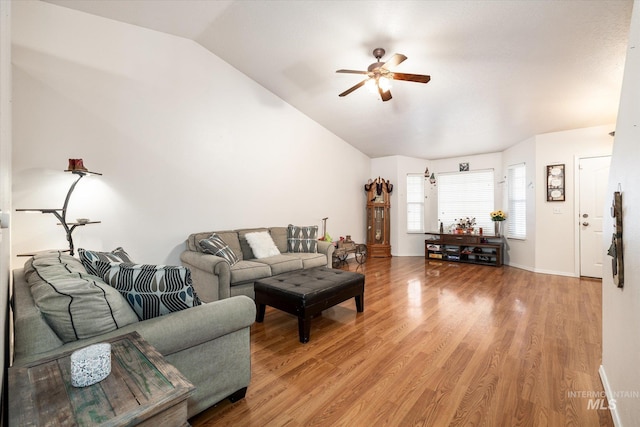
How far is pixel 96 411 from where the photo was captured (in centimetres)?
78

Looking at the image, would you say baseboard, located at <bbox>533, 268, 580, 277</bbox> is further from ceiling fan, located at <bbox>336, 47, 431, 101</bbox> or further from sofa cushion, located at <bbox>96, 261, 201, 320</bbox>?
sofa cushion, located at <bbox>96, 261, 201, 320</bbox>

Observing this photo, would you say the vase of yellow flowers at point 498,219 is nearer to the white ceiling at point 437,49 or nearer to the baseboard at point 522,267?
the baseboard at point 522,267

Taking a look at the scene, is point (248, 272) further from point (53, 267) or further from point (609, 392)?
point (609, 392)

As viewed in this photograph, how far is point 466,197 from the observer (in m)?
6.53

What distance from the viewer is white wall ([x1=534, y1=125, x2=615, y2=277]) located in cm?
450

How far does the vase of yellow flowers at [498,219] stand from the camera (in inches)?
224

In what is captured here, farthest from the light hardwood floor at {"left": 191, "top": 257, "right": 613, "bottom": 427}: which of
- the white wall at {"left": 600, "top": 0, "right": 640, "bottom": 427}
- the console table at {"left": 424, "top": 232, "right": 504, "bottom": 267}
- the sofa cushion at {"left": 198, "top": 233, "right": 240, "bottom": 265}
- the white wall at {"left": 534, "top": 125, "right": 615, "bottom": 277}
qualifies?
the console table at {"left": 424, "top": 232, "right": 504, "bottom": 267}

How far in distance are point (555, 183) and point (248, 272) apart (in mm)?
5371

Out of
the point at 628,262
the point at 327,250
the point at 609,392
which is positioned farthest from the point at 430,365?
the point at 327,250

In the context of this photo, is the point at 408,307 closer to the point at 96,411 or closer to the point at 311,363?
the point at 311,363

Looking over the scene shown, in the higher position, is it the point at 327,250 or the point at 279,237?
the point at 279,237

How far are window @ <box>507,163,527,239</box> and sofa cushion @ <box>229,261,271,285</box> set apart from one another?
5080 mm

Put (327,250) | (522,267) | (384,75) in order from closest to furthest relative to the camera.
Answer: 1. (384,75)
2. (327,250)
3. (522,267)

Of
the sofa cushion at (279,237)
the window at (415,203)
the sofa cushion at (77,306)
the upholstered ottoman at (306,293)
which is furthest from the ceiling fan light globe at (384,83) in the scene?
the window at (415,203)
